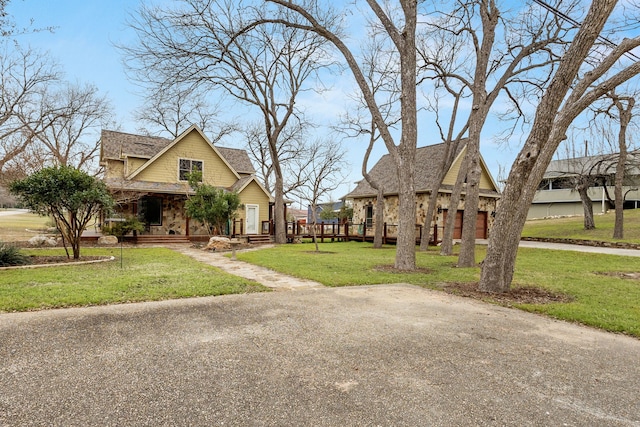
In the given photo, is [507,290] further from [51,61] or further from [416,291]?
[51,61]

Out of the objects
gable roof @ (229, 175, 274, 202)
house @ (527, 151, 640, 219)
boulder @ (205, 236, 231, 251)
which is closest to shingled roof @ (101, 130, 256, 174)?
gable roof @ (229, 175, 274, 202)

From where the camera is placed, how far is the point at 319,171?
20.9m

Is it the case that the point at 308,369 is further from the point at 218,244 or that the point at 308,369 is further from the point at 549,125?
the point at 218,244

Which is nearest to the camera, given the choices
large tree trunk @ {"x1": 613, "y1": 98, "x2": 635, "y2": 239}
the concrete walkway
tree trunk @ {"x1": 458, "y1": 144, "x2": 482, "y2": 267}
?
the concrete walkway

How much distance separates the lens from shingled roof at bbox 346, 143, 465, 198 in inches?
854

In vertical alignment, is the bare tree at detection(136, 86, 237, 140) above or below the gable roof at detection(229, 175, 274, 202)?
above

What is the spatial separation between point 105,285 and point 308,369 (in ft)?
17.8

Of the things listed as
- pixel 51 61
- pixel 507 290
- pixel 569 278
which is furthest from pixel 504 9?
pixel 51 61

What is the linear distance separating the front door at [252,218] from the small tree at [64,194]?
1157 cm

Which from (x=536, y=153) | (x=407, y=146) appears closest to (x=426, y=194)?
(x=407, y=146)

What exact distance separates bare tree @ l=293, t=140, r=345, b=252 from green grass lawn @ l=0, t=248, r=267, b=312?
7657 mm

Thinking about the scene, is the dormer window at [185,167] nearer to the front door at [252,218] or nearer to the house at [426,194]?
the front door at [252,218]

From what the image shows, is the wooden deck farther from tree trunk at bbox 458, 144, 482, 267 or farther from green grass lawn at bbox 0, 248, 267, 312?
green grass lawn at bbox 0, 248, 267, 312

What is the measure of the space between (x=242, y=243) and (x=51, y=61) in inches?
629
